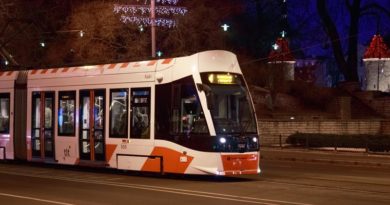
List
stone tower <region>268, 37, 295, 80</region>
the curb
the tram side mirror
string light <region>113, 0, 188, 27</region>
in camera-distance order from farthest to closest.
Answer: stone tower <region>268, 37, 295, 80</region>, string light <region>113, 0, 188, 27</region>, the curb, the tram side mirror

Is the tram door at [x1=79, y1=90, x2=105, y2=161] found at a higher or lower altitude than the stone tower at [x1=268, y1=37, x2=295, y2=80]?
lower

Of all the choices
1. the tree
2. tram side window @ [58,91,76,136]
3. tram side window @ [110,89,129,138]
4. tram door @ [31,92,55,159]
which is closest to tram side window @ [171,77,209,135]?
tram side window @ [110,89,129,138]

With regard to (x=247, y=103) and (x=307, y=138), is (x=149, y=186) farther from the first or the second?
(x=307, y=138)

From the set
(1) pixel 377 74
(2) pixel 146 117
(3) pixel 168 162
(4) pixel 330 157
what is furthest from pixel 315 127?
(1) pixel 377 74

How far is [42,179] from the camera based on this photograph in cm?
1983

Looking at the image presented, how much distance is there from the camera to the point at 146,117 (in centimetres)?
2012

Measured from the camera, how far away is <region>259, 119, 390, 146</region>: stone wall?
41.0 metres

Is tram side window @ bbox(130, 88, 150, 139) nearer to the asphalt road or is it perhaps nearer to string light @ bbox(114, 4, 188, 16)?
the asphalt road

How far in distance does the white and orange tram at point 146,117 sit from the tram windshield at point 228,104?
3cm

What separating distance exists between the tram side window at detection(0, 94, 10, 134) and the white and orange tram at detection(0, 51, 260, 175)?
912 mm

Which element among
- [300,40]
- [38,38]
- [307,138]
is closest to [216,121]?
[307,138]

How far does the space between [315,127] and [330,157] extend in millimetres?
11203

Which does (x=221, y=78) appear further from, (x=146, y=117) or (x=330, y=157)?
(x=330, y=157)

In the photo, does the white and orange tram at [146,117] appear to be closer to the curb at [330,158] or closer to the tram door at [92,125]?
the tram door at [92,125]
